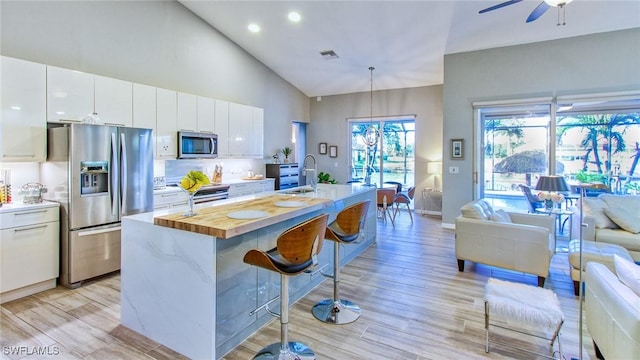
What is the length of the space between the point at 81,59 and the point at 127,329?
11.5ft

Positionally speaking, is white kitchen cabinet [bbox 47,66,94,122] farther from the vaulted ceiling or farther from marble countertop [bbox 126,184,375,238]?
the vaulted ceiling

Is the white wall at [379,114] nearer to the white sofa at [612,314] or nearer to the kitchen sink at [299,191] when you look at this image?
the kitchen sink at [299,191]

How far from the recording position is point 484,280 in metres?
3.64

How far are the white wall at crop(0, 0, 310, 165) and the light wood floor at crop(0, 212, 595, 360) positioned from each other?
282 centimetres

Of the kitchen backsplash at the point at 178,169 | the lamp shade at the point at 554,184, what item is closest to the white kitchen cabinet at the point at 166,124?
the kitchen backsplash at the point at 178,169

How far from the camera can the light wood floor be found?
2326mm

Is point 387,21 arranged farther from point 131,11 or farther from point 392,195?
point 131,11

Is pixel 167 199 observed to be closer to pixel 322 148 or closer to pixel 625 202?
pixel 322 148

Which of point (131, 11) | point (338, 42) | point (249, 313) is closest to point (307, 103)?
point (338, 42)

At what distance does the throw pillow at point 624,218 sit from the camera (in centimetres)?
389

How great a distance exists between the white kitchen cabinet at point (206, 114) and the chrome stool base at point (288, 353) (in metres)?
4.03

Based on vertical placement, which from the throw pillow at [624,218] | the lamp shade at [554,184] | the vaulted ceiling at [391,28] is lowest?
the throw pillow at [624,218]

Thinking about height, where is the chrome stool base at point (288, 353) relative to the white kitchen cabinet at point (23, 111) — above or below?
below

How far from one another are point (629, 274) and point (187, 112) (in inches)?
212
